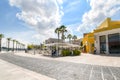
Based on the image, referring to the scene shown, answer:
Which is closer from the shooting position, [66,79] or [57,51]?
[66,79]

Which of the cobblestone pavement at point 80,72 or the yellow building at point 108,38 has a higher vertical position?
the yellow building at point 108,38

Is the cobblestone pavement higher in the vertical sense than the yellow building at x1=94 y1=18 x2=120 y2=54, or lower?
lower

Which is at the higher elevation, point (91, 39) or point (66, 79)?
point (91, 39)

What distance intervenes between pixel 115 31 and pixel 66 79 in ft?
81.7

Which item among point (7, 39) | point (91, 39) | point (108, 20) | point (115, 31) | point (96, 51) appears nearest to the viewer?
point (115, 31)

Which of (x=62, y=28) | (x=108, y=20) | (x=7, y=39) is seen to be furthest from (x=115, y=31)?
(x=7, y=39)

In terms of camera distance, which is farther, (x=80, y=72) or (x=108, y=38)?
(x=108, y=38)

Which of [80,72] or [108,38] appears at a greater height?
[108,38]

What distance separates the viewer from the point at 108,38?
1298 inches

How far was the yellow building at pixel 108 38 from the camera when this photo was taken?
30812 mm

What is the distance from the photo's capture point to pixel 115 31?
3108 centimetres

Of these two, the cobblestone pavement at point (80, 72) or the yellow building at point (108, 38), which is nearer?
the cobblestone pavement at point (80, 72)

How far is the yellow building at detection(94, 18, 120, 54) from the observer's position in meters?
30.8

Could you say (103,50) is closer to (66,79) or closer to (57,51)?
(57,51)
